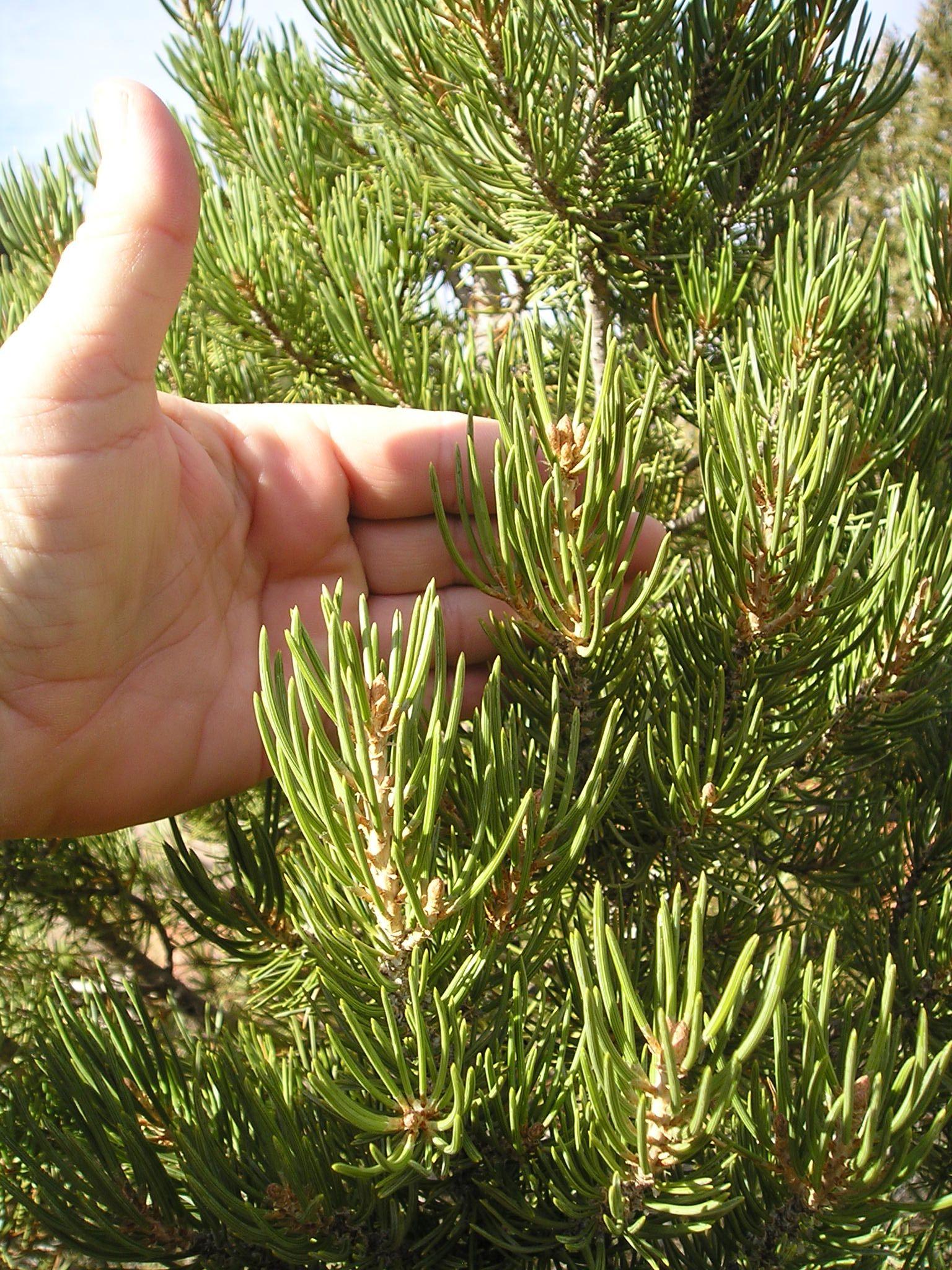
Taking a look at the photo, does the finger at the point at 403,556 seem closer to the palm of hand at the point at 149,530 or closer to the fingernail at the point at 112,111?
the palm of hand at the point at 149,530

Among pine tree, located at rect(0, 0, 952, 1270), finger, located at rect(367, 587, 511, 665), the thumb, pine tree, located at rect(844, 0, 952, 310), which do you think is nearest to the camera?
pine tree, located at rect(0, 0, 952, 1270)

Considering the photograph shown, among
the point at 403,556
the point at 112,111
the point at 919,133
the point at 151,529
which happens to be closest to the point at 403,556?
the point at 403,556

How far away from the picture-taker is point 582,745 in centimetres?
50

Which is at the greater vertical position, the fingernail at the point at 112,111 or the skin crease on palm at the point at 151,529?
the fingernail at the point at 112,111

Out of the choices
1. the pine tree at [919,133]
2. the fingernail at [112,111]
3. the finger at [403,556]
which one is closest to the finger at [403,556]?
the finger at [403,556]

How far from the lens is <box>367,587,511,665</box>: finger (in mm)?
615

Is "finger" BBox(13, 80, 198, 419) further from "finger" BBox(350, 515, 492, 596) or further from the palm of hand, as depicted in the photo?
"finger" BBox(350, 515, 492, 596)

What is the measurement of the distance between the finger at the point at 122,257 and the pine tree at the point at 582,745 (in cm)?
17

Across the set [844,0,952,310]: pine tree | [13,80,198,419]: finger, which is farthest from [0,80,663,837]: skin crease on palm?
[844,0,952,310]: pine tree

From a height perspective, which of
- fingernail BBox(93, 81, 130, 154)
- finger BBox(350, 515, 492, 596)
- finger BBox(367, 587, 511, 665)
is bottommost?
finger BBox(367, 587, 511, 665)

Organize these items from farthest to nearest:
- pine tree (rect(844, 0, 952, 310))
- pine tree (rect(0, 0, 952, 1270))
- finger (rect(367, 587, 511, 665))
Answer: pine tree (rect(844, 0, 952, 310)) < finger (rect(367, 587, 511, 665)) < pine tree (rect(0, 0, 952, 1270))

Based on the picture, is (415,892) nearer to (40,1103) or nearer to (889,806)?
(40,1103)

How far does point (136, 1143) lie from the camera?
41 cm

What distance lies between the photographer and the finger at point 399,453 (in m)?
0.59
